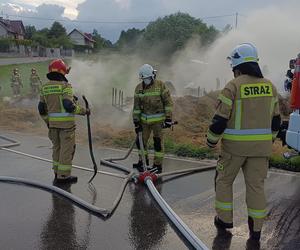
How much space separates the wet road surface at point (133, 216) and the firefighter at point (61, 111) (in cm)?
45

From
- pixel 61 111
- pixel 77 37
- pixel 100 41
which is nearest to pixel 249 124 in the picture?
pixel 61 111

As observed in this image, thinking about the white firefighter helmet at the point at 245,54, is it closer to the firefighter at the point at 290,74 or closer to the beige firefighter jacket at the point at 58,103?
the firefighter at the point at 290,74

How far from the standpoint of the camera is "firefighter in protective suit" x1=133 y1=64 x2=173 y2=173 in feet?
23.0

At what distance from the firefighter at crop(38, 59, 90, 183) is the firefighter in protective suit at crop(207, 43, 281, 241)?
2631mm

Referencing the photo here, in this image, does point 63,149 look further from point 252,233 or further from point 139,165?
point 252,233

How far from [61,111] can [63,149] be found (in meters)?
0.59

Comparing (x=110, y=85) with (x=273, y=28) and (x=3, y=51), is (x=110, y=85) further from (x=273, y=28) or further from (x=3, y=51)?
(x=3, y=51)

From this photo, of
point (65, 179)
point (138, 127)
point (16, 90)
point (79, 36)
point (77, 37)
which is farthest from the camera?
point (77, 37)

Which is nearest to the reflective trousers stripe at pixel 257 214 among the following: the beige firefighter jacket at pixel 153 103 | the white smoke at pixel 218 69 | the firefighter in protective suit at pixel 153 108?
the firefighter in protective suit at pixel 153 108

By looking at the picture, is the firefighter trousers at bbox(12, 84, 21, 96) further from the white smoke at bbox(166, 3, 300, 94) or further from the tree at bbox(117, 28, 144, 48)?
the tree at bbox(117, 28, 144, 48)

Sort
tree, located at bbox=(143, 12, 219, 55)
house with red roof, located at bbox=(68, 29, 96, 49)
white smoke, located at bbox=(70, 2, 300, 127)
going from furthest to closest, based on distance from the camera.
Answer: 1. house with red roof, located at bbox=(68, 29, 96, 49)
2. tree, located at bbox=(143, 12, 219, 55)
3. white smoke, located at bbox=(70, 2, 300, 127)

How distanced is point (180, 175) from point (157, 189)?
2.78 feet

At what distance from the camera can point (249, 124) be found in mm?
4398

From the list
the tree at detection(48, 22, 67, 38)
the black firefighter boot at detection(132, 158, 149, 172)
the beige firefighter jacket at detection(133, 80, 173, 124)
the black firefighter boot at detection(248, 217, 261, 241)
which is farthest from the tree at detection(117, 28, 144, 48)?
the black firefighter boot at detection(248, 217, 261, 241)
